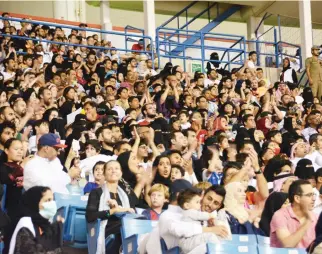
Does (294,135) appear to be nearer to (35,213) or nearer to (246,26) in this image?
(35,213)

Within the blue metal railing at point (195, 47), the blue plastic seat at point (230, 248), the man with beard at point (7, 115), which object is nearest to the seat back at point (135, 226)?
the blue plastic seat at point (230, 248)

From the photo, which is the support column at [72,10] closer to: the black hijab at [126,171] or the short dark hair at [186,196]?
the black hijab at [126,171]

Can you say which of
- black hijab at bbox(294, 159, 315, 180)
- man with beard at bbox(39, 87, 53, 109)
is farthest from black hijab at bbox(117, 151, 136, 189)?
man with beard at bbox(39, 87, 53, 109)

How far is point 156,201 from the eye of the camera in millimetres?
9656

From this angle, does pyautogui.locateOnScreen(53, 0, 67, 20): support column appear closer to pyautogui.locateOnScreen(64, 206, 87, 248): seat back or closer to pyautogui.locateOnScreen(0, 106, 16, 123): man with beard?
pyautogui.locateOnScreen(0, 106, 16, 123): man with beard

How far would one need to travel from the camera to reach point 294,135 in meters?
14.9

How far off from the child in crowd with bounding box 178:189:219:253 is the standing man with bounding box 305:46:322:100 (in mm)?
12431

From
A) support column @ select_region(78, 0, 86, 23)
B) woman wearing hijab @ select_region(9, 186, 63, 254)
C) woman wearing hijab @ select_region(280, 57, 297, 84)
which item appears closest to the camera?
woman wearing hijab @ select_region(9, 186, 63, 254)

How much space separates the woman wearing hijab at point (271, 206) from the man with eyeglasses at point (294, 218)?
84 cm

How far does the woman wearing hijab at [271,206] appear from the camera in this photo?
9.49 m

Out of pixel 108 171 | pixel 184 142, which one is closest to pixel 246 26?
pixel 184 142

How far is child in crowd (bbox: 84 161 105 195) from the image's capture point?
10.5 metres

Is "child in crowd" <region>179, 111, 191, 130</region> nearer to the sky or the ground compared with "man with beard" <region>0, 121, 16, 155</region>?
nearer to the sky

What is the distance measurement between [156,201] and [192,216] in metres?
1.34
